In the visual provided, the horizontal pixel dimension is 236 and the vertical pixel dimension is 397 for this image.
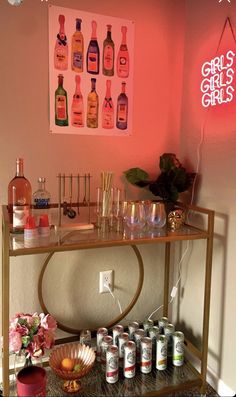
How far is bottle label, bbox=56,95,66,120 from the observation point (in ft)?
5.19

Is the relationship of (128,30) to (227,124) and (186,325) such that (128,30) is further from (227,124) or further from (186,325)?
(186,325)

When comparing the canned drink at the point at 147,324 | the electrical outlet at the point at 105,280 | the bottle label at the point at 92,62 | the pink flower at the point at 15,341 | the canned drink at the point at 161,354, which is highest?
the bottle label at the point at 92,62

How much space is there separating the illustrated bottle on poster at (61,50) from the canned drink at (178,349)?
1.41 m

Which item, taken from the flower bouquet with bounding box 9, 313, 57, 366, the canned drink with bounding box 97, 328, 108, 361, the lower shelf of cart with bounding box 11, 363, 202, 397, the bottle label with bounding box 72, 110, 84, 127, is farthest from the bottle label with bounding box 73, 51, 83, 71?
the lower shelf of cart with bounding box 11, 363, 202, 397

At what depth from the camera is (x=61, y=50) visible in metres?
1.56

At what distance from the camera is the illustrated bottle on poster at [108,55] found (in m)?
1.64

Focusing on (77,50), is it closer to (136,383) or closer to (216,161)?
(216,161)

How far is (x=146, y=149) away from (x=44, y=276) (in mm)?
841

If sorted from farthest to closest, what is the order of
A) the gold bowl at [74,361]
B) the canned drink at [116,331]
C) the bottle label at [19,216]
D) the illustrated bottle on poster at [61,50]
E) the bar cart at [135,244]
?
the canned drink at [116,331], the illustrated bottle on poster at [61,50], the gold bowl at [74,361], the bottle label at [19,216], the bar cart at [135,244]

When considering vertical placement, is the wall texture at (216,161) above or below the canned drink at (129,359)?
above

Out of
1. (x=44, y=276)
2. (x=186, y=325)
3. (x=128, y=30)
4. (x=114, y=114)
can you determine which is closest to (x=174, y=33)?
(x=128, y=30)

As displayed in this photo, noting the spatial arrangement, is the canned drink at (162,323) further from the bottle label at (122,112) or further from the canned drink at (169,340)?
the bottle label at (122,112)

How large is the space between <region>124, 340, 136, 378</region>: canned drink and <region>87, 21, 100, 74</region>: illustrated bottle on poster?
131cm

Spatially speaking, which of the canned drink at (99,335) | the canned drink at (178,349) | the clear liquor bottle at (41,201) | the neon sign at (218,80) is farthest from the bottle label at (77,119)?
the canned drink at (178,349)
